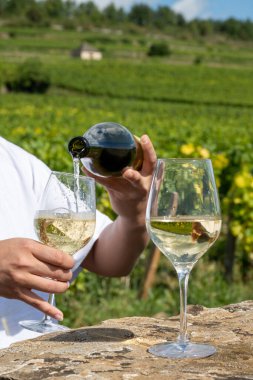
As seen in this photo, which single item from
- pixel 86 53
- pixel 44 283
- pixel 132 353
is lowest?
pixel 86 53

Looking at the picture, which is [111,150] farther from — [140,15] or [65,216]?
[140,15]

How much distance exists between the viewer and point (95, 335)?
6.39 feet

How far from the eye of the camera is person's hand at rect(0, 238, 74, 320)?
6.12 feet

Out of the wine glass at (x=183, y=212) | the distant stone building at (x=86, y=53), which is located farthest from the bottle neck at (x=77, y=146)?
the distant stone building at (x=86, y=53)

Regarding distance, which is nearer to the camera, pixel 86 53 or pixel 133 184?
pixel 133 184

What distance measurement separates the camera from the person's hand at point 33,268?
1.87 metres

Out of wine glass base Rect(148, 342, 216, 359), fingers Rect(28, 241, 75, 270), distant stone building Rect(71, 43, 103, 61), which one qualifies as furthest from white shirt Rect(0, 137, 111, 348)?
distant stone building Rect(71, 43, 103, 61)

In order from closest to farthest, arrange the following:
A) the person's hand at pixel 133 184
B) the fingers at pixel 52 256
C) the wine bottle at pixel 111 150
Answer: the fingers at pixel 52 256 < the person's hand at pixel 133 184 < the wine bottle at pixel 111 150

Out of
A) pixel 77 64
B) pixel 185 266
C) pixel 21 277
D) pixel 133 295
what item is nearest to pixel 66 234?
pixel 21 277

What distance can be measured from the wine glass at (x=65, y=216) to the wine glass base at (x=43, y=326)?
314 millimetres

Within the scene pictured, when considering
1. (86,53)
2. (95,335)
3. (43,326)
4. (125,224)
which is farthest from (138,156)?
(86,53)

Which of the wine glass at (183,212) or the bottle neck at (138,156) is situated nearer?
the wine glass at (183,212)

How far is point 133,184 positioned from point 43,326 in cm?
48

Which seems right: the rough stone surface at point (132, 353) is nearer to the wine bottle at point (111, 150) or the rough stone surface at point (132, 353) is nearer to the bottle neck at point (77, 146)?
the bottle neck at point (77, 146)
